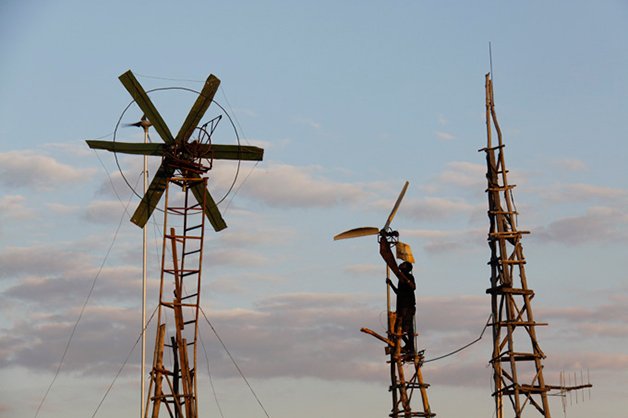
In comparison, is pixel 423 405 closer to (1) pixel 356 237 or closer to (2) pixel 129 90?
(1) pixel 356 237

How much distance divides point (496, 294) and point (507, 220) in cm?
301

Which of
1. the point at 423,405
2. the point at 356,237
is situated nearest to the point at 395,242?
the point at 356,237

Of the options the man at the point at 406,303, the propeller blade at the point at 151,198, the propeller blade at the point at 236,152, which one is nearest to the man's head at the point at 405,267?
the man at the point at 406,303

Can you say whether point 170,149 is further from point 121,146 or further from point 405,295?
point 405,295

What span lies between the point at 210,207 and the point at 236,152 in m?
2.40

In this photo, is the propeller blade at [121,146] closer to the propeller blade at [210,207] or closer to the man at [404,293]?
the propeller blade at [210,207]

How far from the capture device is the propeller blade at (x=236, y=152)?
58.2 m

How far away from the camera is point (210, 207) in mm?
58656

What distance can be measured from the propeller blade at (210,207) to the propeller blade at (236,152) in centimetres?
135

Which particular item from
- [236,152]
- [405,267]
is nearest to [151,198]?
[236,152]

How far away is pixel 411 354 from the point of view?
2215 inches

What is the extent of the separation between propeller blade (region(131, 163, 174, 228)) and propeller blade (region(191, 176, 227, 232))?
119cm

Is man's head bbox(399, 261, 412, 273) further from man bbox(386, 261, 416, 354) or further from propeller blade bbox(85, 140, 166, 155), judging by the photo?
propeller blade bbox(85, 140, 166, 155)

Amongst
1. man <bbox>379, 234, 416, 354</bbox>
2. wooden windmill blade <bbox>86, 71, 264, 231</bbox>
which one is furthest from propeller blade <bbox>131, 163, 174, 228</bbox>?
man <bbox>379, 234, 416, 354</bbox>
